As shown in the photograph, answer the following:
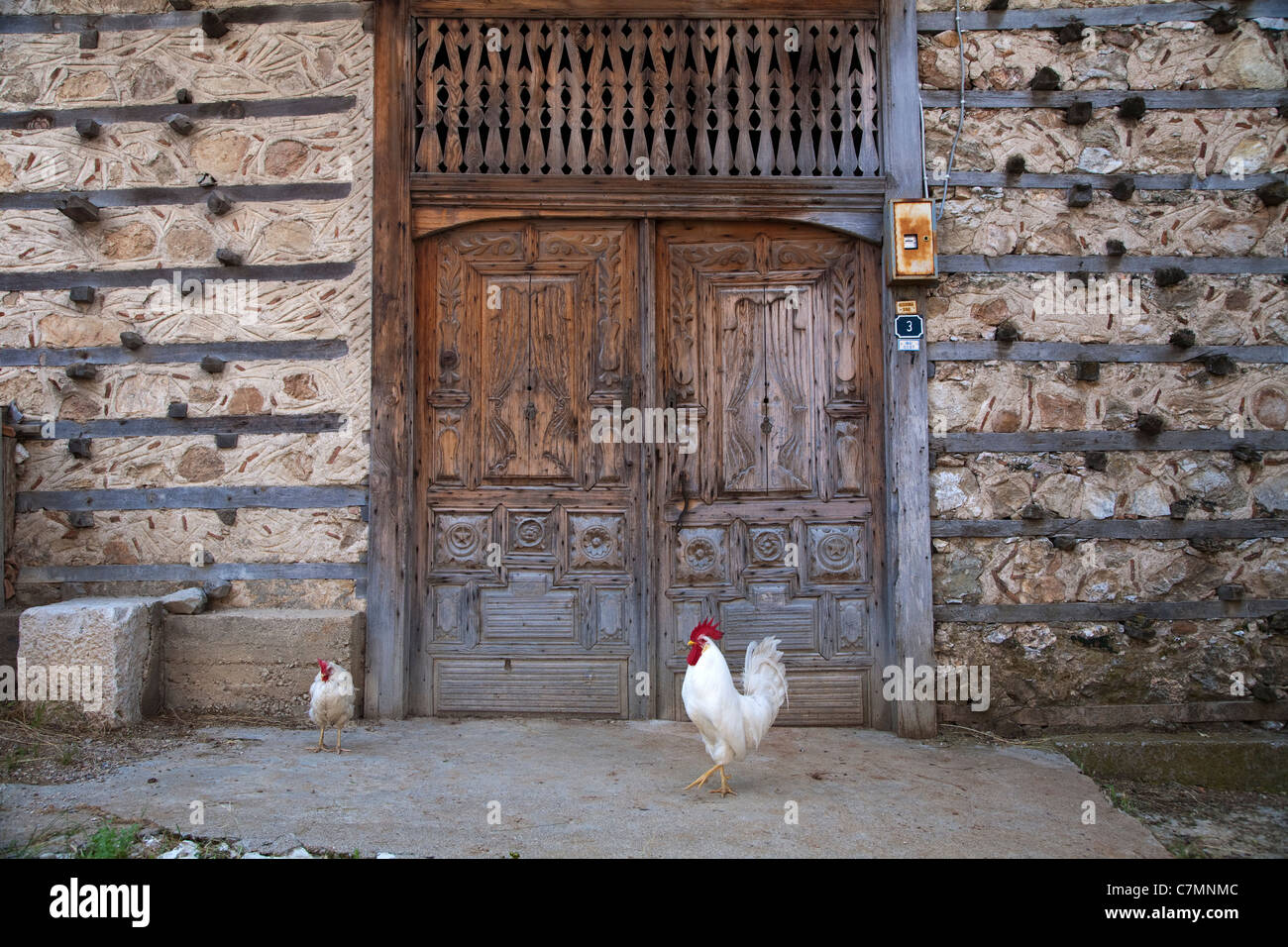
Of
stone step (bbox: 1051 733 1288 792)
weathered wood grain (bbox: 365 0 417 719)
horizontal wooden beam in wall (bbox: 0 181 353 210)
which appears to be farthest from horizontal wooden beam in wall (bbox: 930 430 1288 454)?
horizontal wooden beam in wall (bbox: 0 181 353 210)

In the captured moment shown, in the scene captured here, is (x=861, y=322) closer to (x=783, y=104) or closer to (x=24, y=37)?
(x=783, y=104)

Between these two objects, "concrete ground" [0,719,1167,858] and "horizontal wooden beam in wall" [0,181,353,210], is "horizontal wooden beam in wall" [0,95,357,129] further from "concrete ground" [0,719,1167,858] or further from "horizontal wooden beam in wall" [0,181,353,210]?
"concrete ground" [0,719,1167,858]

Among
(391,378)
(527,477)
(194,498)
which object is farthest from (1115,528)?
(194,498)

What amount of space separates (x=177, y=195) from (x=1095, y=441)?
20.2ft

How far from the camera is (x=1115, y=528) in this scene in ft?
18.7

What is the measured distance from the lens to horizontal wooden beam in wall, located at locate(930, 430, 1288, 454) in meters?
5.69

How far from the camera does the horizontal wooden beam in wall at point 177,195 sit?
A: 5.91 metres

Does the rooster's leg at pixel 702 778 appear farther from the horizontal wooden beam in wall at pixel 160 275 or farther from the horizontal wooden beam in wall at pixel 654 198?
the horizontal wooden beam in wall at pixel 160 275

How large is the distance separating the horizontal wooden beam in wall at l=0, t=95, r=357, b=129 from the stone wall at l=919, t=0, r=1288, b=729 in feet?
13.0

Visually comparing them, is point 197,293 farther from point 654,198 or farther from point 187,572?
point 654,198

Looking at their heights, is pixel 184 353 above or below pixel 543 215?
below

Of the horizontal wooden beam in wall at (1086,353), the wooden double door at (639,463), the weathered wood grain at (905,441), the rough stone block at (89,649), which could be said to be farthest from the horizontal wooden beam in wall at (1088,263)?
the rough stone block at (89,649)

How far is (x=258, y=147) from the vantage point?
5.93 meters

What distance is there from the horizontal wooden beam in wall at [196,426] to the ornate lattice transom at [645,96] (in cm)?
184
